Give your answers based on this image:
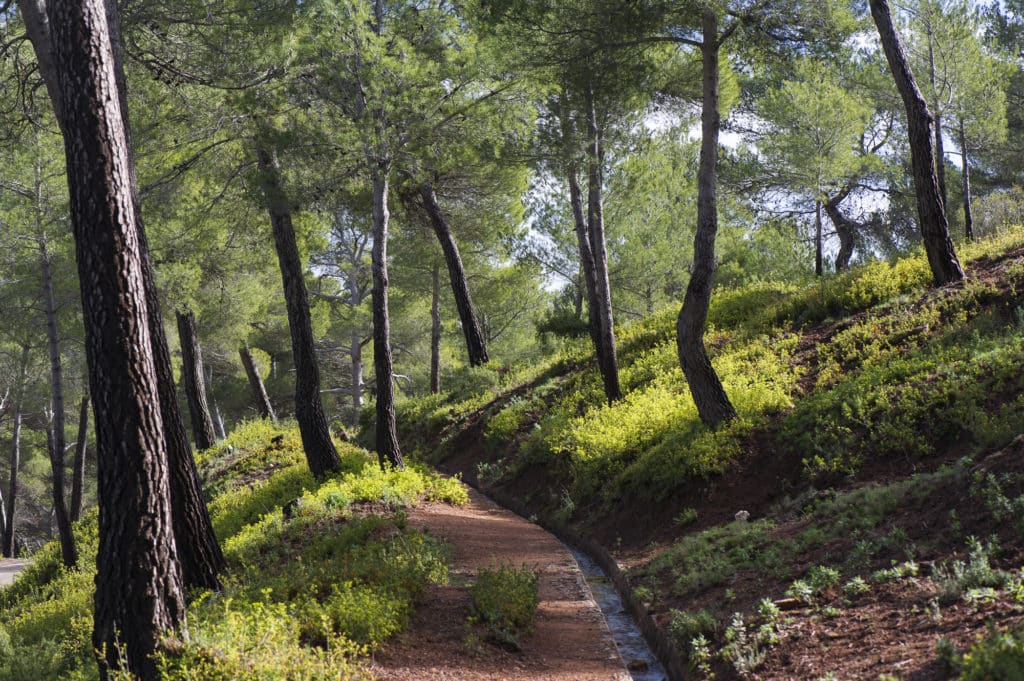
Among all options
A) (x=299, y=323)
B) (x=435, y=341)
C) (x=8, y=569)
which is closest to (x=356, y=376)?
(x=435, y=341)

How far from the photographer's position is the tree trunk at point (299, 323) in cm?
1153

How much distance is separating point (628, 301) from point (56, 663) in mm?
21457

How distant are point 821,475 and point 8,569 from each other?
892 inches

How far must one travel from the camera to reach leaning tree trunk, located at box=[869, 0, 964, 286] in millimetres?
10875

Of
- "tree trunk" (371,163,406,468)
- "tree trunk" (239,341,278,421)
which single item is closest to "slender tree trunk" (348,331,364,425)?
"tree trunk" (239,341,278,421)

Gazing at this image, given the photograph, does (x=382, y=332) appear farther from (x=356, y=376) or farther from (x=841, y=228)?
(x=841, y=228)

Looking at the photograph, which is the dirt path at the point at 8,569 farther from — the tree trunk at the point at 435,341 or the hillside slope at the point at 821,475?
the hillside slope at the point at 821,475

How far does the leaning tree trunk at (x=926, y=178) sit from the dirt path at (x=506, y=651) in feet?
23.7

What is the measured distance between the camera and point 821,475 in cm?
769

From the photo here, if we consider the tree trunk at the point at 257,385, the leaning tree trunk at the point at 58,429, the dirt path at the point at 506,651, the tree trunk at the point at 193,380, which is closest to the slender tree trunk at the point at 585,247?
the dirt path at the point at 506,651

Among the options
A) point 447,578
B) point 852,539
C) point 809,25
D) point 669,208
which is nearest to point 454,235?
point 669,208

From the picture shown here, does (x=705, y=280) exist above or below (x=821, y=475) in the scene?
above

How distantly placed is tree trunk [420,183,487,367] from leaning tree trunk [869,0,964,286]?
11.8 meters

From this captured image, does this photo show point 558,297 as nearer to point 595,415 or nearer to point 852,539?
point 595,415
